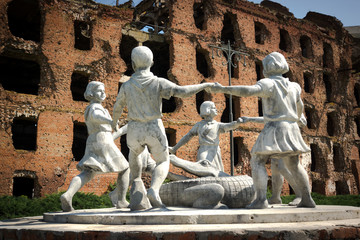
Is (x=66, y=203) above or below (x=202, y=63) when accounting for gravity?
below

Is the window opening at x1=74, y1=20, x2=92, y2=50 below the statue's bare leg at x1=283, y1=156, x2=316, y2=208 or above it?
above

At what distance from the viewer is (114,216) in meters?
3.85

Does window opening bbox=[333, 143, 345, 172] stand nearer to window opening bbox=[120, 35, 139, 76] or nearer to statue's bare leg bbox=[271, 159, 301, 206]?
window opening bbox=[120, 35, 139, 76]

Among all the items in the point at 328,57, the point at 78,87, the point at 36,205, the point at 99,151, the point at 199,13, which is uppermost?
the point at 199,13

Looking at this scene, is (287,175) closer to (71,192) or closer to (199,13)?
(71,192)

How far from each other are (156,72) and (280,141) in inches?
756

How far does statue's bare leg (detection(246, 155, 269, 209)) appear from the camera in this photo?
4645 millimetres

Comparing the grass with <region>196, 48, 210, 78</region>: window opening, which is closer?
the grass

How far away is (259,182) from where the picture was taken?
4762 millimetres

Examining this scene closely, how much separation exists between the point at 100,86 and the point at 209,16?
16979 millimetres

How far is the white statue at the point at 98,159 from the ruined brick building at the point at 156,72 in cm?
997

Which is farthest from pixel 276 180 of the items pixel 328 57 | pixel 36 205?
pixel 328 57

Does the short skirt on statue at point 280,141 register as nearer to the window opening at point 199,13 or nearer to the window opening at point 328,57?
the window opening at point 199,13

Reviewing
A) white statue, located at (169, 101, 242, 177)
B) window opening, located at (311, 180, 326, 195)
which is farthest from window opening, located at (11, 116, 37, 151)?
window opening, located at (311, 180, 326, 195)
